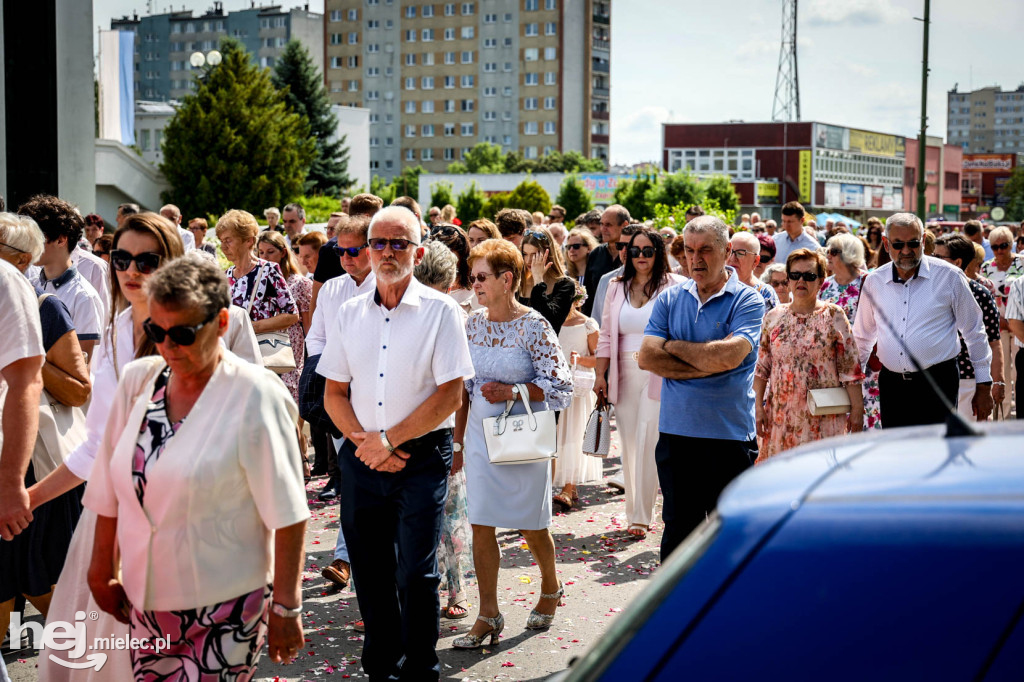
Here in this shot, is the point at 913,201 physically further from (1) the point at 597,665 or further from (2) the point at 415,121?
(1) the point at 597,665

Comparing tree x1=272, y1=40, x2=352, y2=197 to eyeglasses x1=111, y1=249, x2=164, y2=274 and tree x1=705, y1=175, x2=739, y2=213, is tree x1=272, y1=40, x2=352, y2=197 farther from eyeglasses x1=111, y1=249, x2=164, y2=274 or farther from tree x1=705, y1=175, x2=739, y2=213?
eyeglasses x1=111, y1=249, x2=164, y2=274

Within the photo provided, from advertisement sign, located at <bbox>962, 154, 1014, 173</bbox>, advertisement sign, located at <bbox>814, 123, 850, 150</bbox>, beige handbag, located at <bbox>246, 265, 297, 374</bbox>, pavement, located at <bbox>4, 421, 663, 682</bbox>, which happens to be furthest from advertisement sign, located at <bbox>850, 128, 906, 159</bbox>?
beige handbag, located at <bbox>246, 265, 297, 374</bbox>

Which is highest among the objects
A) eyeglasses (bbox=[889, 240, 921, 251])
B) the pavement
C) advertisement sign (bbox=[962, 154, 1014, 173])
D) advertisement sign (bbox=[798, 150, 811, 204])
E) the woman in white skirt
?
advertisement sign (bbox=[962, 154, 1014, 173])

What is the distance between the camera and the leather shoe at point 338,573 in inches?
272

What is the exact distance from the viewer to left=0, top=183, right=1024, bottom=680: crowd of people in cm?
339

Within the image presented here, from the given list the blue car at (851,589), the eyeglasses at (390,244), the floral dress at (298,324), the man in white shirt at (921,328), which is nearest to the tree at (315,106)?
the floral dress at (298,324)

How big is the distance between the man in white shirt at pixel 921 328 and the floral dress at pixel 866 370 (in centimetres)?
38

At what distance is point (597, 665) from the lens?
6.19ft

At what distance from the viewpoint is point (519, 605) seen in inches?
263

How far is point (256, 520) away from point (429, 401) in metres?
1.50

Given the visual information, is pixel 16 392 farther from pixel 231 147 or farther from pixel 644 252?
pixel 231 147

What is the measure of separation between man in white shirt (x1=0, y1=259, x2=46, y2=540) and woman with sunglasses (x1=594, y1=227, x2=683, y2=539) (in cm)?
474

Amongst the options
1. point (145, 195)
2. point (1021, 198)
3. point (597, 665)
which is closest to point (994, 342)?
point (597, 665)

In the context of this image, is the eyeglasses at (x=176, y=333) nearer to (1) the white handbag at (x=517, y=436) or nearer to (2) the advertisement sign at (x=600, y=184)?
(1) the white handbag at (x=517, y=436)
